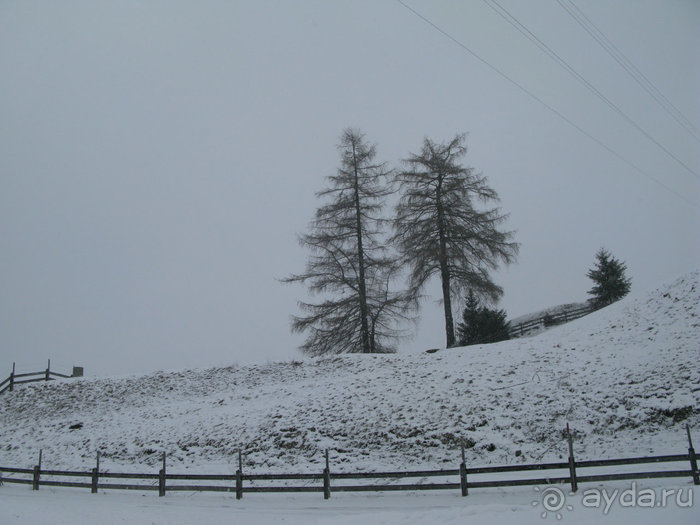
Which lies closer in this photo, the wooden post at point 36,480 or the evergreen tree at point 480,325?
the wooden post at point 36,480

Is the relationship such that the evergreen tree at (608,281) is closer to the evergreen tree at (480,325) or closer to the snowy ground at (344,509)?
the evergreen tree at (480,325)

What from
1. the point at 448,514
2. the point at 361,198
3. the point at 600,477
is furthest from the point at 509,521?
the point at 361,198

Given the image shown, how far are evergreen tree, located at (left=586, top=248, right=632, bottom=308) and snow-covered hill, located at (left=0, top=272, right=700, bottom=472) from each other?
898 cm

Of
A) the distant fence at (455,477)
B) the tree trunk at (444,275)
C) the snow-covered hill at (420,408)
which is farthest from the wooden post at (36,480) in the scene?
the tree trunk at (444,275)

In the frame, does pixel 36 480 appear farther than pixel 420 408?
No

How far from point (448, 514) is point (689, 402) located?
864cm

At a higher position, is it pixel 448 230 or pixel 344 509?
pixel 448 230

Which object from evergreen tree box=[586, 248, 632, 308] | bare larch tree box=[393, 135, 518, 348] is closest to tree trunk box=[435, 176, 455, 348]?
bare larch tree box=[393, 135, 518, 348]

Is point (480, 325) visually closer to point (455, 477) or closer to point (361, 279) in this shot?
point (361, 279)

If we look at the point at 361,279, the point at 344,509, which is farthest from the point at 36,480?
the point at 361,279

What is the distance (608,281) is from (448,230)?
38.5 ft

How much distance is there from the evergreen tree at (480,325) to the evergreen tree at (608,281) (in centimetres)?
705

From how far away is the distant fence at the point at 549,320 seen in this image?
101ft

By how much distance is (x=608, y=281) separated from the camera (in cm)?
3141
